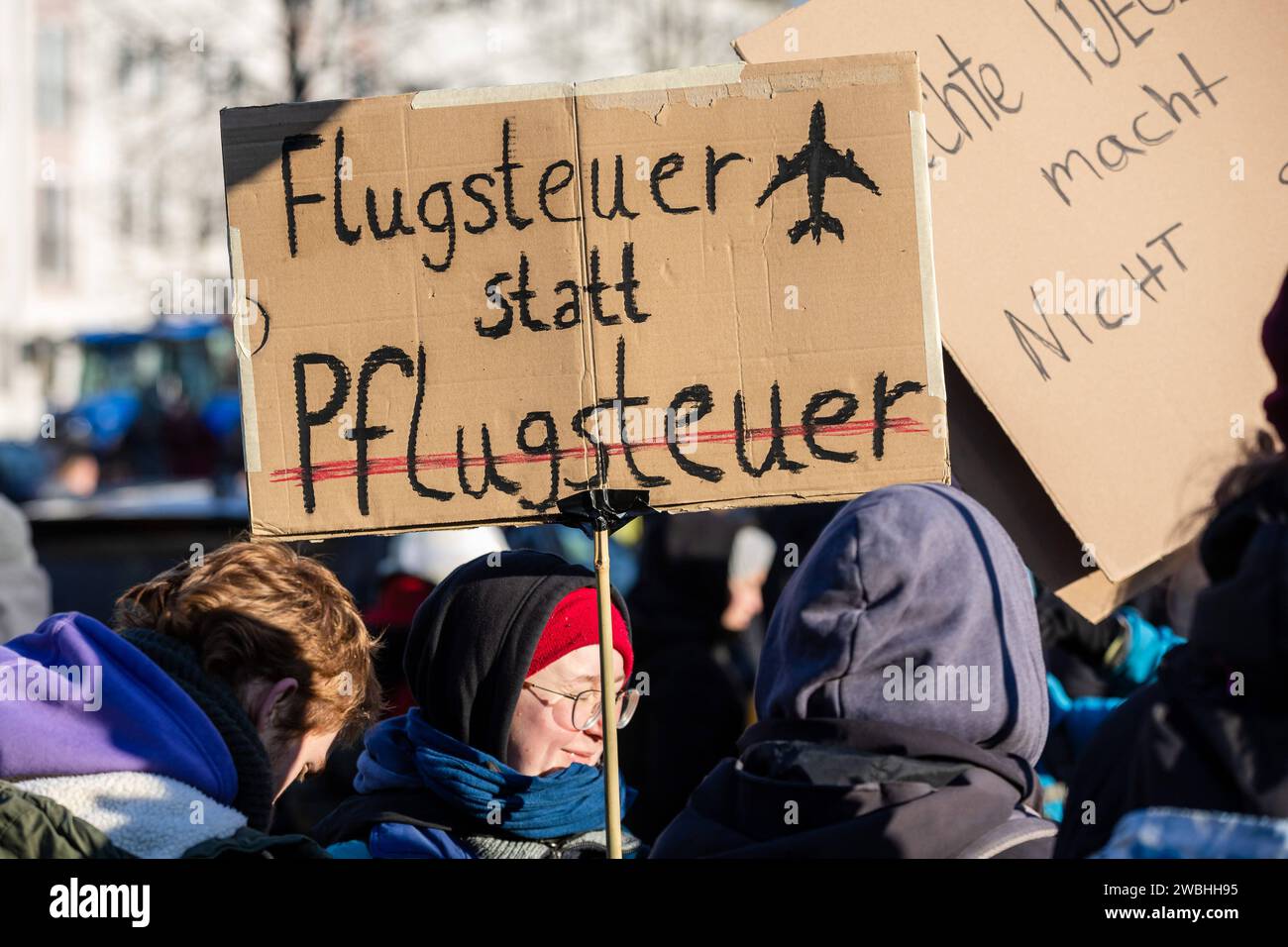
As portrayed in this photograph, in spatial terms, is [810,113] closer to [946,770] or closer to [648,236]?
Result: [648,236]

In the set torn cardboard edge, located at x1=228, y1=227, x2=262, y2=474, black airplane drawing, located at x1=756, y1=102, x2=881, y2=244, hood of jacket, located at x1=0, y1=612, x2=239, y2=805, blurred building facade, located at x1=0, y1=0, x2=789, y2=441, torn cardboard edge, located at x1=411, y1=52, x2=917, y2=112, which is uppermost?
blurred building facade, located at x1=0, y1=0, x2=789, y2=441

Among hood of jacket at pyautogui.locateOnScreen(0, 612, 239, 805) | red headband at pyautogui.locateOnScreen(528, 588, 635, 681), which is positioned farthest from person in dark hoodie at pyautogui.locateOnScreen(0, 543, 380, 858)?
red headband at pyautogui.locateOnScreen(528, 588, 635, 681)

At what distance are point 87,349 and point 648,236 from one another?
26002mm

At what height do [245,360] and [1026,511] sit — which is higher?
[245,360]

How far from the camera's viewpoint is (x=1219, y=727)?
4.96 feet

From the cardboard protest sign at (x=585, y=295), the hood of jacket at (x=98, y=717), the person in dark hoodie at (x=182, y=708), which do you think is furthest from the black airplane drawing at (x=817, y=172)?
the hood of jacket at (x=98, y=717)

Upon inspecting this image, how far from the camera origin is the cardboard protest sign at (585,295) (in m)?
2.37

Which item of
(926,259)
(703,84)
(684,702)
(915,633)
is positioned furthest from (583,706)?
(684,702)

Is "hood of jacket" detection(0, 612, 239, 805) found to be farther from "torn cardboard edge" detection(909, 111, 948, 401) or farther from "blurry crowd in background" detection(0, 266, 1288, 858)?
"torn cardboard edge" detection(909, 111, 948, 401)

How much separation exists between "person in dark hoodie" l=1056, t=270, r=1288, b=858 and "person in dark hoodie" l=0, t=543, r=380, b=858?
111 cm

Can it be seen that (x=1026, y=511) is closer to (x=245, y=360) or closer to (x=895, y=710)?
(x=895, y=710)

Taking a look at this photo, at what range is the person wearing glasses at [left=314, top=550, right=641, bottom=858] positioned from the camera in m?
2.56

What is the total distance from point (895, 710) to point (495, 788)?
0.87 m

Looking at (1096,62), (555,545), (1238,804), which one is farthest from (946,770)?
(555,545)
